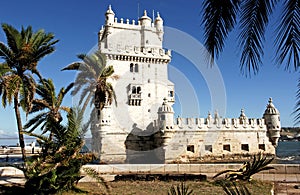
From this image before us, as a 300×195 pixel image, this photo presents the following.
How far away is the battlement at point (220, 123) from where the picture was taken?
24.5 metres

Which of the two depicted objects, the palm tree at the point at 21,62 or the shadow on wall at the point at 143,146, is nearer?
the palm tree at the point at 21,62

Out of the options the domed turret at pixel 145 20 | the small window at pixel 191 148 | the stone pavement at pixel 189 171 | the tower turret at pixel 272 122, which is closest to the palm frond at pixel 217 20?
the stone pavement at pixel 189 171

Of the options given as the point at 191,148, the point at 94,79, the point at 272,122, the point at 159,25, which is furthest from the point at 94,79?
the point at 272,122

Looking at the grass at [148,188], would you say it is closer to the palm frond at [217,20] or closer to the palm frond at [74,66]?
the palm frond at [217,20]

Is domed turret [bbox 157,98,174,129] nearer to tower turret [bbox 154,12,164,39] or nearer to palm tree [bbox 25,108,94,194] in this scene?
tower turret [bbox 154,12,164,39]

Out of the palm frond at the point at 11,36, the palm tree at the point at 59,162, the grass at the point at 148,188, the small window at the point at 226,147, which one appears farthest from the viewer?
the small window at the point at 226,147

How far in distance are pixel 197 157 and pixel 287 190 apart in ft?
53.5

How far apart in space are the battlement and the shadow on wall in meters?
2.72

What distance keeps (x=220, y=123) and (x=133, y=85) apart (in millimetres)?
9552

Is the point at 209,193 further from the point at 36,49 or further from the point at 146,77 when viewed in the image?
the point at 146,77

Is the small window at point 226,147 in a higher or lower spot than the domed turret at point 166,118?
lower

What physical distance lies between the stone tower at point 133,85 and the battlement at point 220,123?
2420mm

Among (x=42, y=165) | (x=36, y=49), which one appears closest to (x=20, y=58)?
(x=36, y=49)

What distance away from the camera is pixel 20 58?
12078mm
